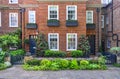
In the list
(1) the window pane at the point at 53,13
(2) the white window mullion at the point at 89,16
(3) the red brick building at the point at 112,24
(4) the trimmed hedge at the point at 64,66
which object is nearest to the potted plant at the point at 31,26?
(1) the window pane at the point at 53,13

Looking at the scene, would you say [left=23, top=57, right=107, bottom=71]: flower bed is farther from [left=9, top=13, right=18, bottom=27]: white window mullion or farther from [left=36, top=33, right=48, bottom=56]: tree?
[left=9, top=13, right=18, bottom=27]: white window mullion

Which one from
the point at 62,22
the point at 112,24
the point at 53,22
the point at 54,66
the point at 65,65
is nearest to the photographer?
the point at 54,66

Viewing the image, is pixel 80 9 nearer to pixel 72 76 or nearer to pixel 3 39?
pixel 3 39

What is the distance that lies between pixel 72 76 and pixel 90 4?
1565 centimetres

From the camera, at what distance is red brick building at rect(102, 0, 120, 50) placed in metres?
28.5

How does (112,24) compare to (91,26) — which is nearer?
(91,26)

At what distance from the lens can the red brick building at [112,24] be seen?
2847cm

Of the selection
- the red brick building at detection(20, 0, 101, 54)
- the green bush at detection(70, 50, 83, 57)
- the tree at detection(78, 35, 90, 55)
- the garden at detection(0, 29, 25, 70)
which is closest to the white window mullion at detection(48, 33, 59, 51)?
the red brick building at detection(20, 0, 101, 54)

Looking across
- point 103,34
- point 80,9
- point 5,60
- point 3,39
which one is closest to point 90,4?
point 80,9

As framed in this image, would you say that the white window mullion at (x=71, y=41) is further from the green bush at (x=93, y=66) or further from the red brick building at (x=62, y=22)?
the green bush at (x=93, y=66)

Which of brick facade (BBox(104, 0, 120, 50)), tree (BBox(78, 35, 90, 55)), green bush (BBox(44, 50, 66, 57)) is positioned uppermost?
brick facade (BBox(104, 0, 120, 50))

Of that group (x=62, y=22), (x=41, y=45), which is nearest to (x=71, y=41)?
(x=62, y=22)

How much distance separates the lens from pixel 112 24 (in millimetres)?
30719

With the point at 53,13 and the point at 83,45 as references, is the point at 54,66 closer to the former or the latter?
the point at 83,45
